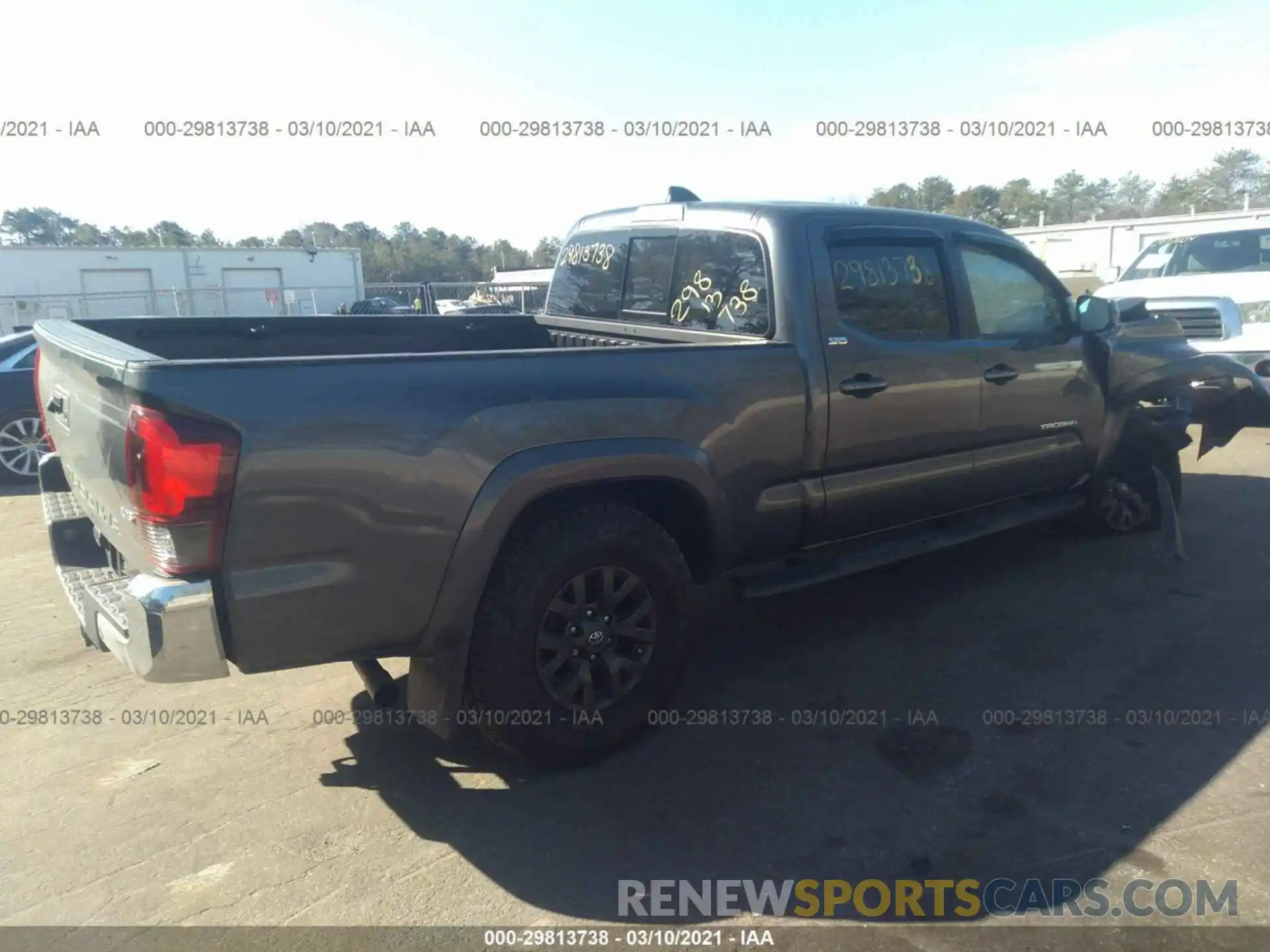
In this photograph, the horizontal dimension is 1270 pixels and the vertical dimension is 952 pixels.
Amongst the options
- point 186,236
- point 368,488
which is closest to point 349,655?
point 368,488

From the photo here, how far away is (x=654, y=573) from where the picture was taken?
11.2 feet

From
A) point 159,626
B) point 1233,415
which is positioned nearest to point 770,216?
point 159,626

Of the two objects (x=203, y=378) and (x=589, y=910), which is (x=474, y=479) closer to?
(x=203, y=378)

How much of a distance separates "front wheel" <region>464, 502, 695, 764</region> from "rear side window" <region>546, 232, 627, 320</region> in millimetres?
1776

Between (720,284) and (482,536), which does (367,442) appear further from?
(720,284)

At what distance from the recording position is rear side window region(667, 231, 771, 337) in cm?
397

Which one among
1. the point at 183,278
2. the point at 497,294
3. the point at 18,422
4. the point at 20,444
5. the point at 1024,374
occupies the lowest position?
the point at 20,444

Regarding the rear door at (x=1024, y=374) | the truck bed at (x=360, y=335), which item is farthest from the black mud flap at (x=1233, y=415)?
the truck bed at (x=360, y=335)

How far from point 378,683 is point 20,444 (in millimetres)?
7332

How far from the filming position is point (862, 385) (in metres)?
3.98

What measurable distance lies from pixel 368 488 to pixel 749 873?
162cm

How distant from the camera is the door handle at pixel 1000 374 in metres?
4.57

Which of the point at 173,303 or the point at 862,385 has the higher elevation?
the point at 173,303

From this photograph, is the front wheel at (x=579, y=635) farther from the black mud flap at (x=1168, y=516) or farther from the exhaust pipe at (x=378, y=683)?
the black mud flap at (x=1168, y=516)
